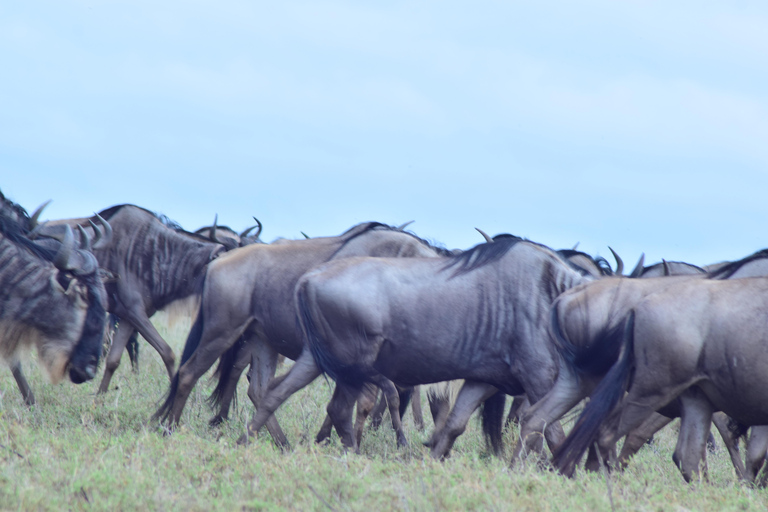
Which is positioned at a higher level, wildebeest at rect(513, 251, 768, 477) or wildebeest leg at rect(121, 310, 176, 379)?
wildebeest at rect(513, 251, 768, 477)

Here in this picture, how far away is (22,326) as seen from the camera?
18.6 ft

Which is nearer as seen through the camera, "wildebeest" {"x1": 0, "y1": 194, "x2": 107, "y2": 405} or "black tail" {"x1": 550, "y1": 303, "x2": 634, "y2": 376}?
"black tail" {"x1": 550, "y1": 303, "x2": 634, "y2": 376}

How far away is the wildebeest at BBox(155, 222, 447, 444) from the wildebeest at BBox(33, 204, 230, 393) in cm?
207

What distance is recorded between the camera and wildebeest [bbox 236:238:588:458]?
215 inches

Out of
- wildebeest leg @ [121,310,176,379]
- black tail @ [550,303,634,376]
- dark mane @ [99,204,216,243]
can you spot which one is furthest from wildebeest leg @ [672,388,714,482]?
dark mane @ [99,204,216,243]

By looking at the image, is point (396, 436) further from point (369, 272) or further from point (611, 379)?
point (611, 379)

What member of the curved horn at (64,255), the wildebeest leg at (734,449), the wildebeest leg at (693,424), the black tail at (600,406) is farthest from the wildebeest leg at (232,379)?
the wildebeest leg at (734,449)

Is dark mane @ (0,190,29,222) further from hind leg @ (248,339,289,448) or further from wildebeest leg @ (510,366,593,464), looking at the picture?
wildebeest leg @ (510,366,593,464)

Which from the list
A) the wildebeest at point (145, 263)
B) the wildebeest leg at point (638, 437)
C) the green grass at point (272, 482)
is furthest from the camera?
the wildebeest at point (145, 263)

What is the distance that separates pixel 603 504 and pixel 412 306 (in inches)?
87.4

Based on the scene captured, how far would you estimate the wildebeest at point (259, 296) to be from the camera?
6.24 metres

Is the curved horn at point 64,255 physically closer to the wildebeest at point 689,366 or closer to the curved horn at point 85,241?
the curved horn at point 85,241

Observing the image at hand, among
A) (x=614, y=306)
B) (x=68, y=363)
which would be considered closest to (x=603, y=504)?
(x=614, y=306)

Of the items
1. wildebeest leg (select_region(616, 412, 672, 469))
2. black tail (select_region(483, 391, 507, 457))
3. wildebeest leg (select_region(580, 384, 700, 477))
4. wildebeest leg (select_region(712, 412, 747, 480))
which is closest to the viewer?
wildebeest leg (select_region(580, 384, 700, 477))
